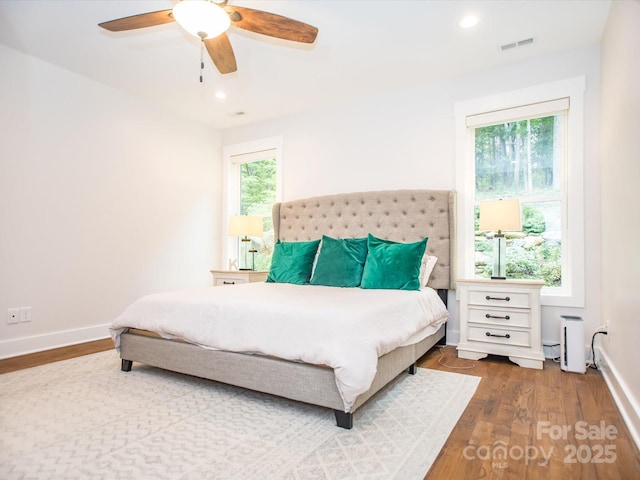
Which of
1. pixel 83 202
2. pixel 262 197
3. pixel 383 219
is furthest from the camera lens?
pixel 262 197

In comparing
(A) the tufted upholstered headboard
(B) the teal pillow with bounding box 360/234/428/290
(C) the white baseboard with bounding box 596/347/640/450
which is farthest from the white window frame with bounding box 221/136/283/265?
(C) the white baseboard with bounding box 596/347/640/450

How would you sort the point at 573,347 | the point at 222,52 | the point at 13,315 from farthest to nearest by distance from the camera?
the point at 13,315 → the point at 573,347 → the point at 222,52

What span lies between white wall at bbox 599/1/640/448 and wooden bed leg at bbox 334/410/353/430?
51.3 inches

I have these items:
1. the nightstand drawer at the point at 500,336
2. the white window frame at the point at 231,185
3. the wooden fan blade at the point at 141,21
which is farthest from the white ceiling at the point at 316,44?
the nightstand drawer at the point at 500,336

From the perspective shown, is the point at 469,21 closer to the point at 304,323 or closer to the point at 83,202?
the point at 304,323

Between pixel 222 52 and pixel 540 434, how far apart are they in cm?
288

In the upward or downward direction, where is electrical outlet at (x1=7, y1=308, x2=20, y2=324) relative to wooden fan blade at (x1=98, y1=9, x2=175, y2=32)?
downward

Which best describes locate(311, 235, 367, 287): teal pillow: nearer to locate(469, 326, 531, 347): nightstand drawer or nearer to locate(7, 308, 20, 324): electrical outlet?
locate(469, 326, 531, 347): nightstand drawer

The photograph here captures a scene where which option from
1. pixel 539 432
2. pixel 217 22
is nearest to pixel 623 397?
pixel 539 432

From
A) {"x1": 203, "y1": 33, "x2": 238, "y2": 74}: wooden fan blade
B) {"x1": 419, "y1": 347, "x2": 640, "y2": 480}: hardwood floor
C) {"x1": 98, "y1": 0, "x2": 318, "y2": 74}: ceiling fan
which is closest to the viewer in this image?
{"x1": 419, "y1": 347, "x2": 640, "y2": 480}: hardwood floor

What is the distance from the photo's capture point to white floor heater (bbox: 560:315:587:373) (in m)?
2.79

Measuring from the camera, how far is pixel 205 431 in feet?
6.11

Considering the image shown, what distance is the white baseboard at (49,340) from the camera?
3242 millimetres

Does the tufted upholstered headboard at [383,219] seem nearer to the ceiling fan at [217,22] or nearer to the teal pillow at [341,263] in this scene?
the teal pillow at [341,263]
